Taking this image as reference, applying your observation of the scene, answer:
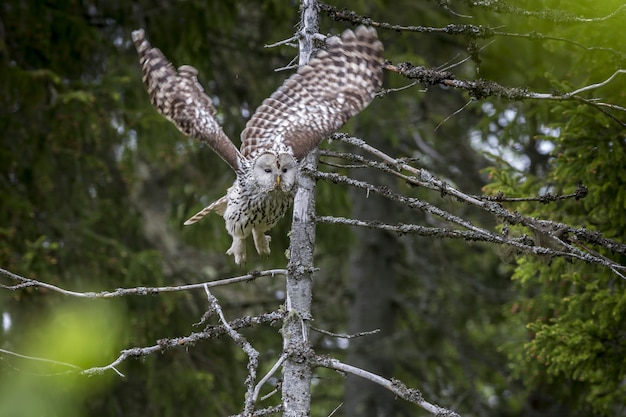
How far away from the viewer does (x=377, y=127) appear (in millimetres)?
10234

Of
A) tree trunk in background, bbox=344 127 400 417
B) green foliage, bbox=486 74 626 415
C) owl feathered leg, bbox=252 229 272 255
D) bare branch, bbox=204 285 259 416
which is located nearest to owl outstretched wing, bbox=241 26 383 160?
owl feathered leg, bbox=252 229 272 255

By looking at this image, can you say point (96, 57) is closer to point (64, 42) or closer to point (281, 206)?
point (64, 42)

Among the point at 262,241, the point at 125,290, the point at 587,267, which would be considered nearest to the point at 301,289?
the point at 125,290

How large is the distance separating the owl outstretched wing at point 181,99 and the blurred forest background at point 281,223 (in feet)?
4.74

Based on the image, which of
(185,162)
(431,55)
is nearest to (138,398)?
(185,162)

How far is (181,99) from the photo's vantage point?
5918mm

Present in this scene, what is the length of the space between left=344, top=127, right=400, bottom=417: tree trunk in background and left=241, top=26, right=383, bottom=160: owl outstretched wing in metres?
5.31

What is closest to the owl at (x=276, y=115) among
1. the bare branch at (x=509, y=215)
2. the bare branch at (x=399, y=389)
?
the bare branch at (x=509, y=215)

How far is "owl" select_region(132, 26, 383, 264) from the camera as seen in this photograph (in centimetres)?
543

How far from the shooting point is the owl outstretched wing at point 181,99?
5.74 metres

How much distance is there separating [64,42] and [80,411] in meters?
3.07

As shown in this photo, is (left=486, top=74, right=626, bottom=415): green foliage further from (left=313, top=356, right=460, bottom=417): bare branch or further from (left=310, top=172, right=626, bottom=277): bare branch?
(left=313, top=356, right=460, bottom=417): bare branch

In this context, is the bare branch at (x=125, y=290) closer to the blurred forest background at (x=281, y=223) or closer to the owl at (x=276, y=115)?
the blurred forest background at (x=281, y=223)

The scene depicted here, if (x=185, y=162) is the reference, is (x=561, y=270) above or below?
below
